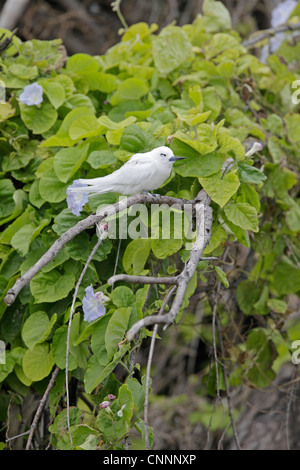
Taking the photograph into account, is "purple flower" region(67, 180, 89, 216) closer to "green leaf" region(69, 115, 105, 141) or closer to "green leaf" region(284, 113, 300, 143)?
"green leaf" region(69, 115, 105, 141)

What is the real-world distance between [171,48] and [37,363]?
95 centimetres

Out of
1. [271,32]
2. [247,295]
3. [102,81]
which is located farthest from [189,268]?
[271,32]

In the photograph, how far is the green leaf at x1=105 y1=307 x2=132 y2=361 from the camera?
3.24ft

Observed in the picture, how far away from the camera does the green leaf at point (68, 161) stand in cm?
119

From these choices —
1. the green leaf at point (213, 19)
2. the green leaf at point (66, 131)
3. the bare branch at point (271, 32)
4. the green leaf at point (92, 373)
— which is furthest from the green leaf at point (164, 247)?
the bare branch at point (271, 32)

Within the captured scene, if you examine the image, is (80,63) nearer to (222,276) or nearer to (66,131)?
(66,131)

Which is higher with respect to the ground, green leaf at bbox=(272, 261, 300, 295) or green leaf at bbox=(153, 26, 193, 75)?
green leaf at bbox=(153, 26, 193, 75)

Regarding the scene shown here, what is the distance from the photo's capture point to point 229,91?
1559 millimetres

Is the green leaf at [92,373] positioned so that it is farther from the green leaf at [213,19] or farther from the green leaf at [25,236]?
the green leaf at [213,19]

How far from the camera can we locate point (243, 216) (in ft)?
3.58

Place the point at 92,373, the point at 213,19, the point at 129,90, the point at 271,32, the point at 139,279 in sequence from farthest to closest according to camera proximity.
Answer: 1. the point at 271,32
2. the point at 213,19
3. the point at 129,90
4. the point at 92,373
5. the point at 139,279

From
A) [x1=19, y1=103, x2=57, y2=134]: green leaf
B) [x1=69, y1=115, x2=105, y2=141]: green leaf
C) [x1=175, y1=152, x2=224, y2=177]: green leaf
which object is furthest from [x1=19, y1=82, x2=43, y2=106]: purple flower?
[x1=175, y1=152, x2=224, y2=177]: green leaf

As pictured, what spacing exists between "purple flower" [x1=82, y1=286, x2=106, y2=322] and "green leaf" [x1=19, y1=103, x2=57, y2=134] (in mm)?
505

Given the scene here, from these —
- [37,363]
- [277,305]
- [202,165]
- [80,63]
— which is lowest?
[277,305]
